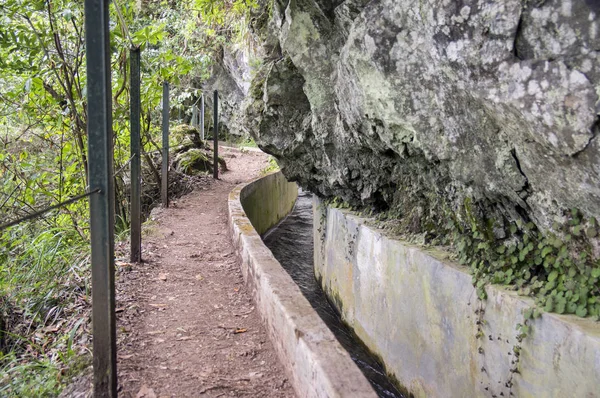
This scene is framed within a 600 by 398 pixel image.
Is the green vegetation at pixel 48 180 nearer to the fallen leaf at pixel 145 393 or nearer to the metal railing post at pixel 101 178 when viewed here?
the fallen leaf at pixel 145 393

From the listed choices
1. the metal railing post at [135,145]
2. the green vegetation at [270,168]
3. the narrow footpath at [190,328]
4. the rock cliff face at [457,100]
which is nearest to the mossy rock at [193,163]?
the green vegetation at [270,168]

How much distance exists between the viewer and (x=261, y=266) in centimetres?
436

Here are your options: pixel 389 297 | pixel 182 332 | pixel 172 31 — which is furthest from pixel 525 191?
pixel 172 31

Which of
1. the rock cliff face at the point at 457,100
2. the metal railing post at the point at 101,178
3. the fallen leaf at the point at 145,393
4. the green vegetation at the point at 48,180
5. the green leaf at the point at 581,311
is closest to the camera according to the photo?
the metal railing post at the point at 101,178

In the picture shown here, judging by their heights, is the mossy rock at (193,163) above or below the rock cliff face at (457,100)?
below

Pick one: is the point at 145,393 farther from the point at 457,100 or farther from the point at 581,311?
the point at 457,100

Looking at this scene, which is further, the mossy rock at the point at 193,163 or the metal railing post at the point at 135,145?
the mossy rock at the point at 193,163

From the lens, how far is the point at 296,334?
10.0 feet

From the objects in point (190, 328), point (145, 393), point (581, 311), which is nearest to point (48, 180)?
point (190, 328)

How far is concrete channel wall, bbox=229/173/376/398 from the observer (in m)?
2.54

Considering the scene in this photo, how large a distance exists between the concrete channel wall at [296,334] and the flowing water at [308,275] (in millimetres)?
1865

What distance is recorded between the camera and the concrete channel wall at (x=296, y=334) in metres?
2.54

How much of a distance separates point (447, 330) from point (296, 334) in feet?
6.23

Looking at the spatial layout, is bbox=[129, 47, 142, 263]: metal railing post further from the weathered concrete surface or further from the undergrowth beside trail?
the weathered concrete surface
